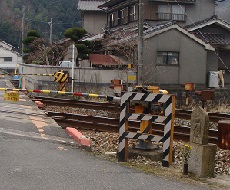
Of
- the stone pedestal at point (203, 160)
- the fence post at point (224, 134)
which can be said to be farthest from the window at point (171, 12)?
the stone pedestal at point (203, 160)

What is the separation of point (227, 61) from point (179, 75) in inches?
253

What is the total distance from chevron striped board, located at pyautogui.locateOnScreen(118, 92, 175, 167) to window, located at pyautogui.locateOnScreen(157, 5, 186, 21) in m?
24.9

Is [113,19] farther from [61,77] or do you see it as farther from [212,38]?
[61,77]

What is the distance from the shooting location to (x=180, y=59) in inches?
1006

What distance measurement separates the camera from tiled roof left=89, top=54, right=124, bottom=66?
26822 mm

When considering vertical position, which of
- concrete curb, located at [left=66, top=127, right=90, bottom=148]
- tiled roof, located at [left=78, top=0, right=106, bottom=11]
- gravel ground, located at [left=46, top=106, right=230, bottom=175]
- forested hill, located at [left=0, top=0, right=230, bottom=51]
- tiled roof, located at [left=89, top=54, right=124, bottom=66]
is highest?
forested hill, located at [left=0, top=0, right=230, bottom=51]

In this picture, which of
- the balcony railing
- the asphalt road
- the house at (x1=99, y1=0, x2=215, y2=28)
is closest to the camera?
the asphalt road

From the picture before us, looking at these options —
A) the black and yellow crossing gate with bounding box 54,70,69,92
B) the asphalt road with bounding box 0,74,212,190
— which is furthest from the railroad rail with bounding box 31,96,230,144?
the black and yellow crossing gate with bounding box 54,70,69,92

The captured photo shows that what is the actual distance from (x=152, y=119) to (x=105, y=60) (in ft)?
67.2

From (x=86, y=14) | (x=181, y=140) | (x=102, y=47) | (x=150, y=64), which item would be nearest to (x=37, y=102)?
(x=181, y=140)

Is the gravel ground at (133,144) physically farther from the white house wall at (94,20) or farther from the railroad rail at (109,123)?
the white house wall at (94,20)

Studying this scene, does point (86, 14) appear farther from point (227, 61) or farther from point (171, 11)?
point (227, 61)

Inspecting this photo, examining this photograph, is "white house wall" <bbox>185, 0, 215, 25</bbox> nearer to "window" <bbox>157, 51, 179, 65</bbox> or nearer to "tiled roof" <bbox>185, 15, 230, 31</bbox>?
"tiled roof" <bbox>185, 15, 230, 31</bbox>

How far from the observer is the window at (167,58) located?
25234mm
